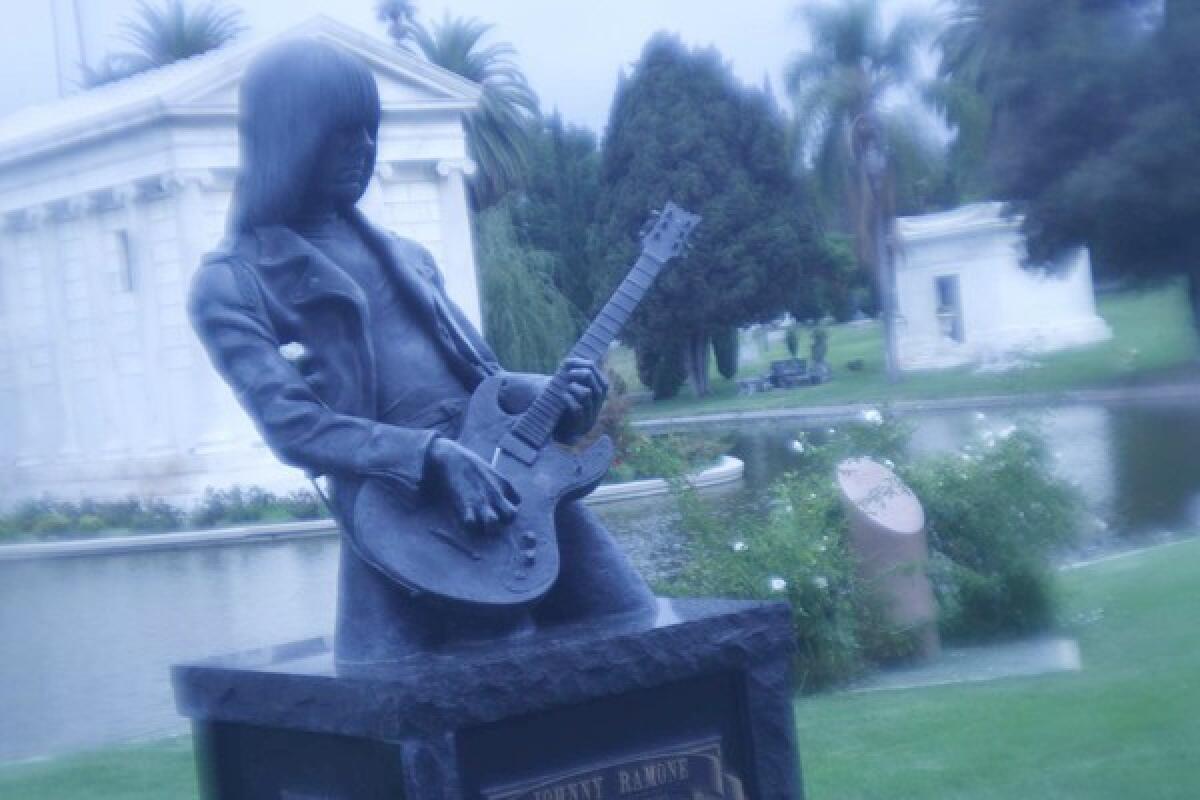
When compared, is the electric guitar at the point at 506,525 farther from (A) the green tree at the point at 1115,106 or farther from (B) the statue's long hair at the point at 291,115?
(A) the green tree at the point at 1115,106

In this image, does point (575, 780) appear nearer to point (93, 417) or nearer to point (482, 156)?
point (93, 417)

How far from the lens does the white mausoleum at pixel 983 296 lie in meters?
45.4

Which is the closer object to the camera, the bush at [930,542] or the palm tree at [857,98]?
the bush at [930,542]

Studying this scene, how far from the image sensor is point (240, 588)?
60.4ft

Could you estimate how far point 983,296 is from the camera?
4606cm

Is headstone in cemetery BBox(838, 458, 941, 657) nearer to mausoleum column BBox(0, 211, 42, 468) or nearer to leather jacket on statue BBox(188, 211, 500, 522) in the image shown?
leather jacket on statue BBox(188, 211, 500, 522)

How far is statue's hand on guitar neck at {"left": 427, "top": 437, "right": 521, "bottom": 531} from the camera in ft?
13.9

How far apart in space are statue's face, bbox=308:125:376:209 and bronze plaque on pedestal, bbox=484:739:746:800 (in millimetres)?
1508

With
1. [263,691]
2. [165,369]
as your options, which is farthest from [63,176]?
[263,691]

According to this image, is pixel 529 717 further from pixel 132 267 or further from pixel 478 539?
pixel 132 267

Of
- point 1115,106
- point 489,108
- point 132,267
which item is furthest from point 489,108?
point 1115,106

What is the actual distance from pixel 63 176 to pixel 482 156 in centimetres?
1903

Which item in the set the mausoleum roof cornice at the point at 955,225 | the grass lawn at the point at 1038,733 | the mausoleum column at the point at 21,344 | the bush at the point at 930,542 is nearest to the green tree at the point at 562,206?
the mausoleum roof cornice at the point at 955,225

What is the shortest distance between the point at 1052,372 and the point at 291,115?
37477 millimetres
